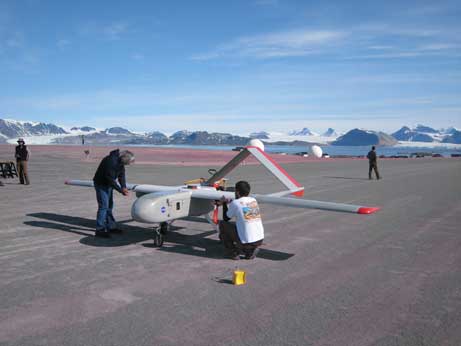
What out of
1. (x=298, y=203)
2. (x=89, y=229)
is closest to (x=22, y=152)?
(x=89, y=229)

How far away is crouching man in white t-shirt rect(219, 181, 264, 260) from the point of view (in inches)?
326

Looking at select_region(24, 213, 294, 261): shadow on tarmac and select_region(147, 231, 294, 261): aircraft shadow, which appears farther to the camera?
select_region(24, 213, 294, 261): shadow on tarmac

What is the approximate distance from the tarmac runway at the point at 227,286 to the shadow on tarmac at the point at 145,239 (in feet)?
0.10

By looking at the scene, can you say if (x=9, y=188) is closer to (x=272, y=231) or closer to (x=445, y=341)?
(x=272, y=231)

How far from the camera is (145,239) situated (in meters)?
10.5

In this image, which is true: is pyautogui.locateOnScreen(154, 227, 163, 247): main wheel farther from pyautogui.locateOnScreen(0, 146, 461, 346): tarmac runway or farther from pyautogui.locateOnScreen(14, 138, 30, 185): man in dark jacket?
pyautogui.locateOnScreen(14, 138, 30, 185): man in dark jacket

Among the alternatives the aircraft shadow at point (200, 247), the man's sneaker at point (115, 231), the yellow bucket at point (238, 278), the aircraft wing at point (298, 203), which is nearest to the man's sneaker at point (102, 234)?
the man's sneaker at point (115, 231)

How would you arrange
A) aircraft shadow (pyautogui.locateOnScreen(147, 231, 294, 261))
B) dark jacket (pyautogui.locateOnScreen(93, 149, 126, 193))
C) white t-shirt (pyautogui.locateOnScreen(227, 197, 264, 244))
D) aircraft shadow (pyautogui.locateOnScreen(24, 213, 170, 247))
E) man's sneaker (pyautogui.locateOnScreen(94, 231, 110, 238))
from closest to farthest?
white t-shirt (pyautogui.locateOnScreen(227, 197, 264, 244)) → aircraft shadow (pyautogui.locateOnScreen(147, 231, 294, 261)) → aircraft shadow (pyautogui.locateOnScreen(24, 213, 170, 247)) → dark jacket (pyautogui.locateOnScreen(93, 149, 126, 193)) → man's sneaker (pyautogui.locateOnScreen(94, 231, 110, 238))

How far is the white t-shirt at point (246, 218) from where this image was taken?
8.26m

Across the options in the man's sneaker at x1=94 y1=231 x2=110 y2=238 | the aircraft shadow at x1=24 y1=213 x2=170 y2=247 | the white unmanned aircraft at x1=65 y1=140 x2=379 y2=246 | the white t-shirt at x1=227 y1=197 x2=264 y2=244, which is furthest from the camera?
the man's sneaker at x1=94 y1=231 x2=110 y2=238

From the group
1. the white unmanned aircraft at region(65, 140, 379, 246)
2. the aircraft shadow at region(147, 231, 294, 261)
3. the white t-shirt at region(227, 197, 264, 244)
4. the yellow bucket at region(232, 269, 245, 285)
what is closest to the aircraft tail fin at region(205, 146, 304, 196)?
the white unmanned aircraft at region(65, 140, 379, 246)

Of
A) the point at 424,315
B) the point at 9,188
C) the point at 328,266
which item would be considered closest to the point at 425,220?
the point at 328,266

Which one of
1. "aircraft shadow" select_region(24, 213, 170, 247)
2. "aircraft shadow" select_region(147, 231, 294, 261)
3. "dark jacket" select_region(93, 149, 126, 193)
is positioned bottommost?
"aircraft shadow" select_region(147, 231, 294, 261)

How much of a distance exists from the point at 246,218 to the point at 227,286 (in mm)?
1713
